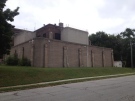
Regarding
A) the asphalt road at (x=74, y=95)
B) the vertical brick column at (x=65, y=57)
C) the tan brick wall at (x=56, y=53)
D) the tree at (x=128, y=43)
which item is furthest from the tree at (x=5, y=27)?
the tree at (x=128, y=43)

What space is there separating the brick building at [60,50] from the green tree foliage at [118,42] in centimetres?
1745

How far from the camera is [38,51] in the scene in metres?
37.6

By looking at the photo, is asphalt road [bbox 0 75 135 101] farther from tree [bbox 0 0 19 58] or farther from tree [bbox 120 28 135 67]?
tree [bbox 120 28 135 67]

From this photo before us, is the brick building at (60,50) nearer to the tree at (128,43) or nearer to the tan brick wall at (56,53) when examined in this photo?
the tan brick wall at (56,53)

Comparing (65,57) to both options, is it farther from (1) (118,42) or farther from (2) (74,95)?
(1) (118,42)

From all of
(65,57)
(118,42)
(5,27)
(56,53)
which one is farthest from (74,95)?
(118,42)

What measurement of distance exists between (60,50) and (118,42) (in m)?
37.5

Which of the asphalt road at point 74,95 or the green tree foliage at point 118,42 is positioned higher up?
the green tree foliage at point 118,42

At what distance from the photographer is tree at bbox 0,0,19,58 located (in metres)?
19.0

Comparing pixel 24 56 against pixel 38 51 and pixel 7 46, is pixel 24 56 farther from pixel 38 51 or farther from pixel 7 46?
pixel 7 46

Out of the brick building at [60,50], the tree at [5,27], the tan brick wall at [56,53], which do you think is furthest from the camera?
the brick building at [60,50]

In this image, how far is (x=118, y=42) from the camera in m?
71.9

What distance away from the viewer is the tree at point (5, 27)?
62.2 ft

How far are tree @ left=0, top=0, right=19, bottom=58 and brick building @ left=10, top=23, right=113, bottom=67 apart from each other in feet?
55.5
